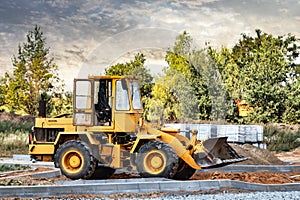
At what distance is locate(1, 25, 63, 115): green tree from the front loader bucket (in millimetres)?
22560

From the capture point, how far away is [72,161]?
38.3 feet

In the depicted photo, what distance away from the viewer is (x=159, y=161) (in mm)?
11305

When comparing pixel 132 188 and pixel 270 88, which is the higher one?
pixel 270 88

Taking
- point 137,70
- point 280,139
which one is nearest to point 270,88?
point 280,139

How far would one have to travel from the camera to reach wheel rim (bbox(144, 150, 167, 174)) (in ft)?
36.9

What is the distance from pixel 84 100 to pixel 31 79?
898 inches

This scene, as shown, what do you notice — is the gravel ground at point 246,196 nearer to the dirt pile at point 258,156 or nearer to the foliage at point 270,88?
the dirt pile at point 258,156

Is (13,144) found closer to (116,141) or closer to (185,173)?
(116,141)

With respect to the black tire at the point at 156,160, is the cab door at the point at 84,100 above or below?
above

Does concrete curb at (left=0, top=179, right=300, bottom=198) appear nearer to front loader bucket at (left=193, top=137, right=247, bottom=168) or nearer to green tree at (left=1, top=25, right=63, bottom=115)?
front loader bucket at (left=193, top=137, right=247, bottom=168)

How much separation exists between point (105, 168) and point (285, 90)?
Answer: 894 inches

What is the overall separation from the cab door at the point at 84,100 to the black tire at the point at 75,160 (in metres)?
0.59

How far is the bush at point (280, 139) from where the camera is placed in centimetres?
2381

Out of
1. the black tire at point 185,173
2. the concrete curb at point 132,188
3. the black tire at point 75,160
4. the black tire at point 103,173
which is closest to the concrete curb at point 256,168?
the black tire at point 185,173
